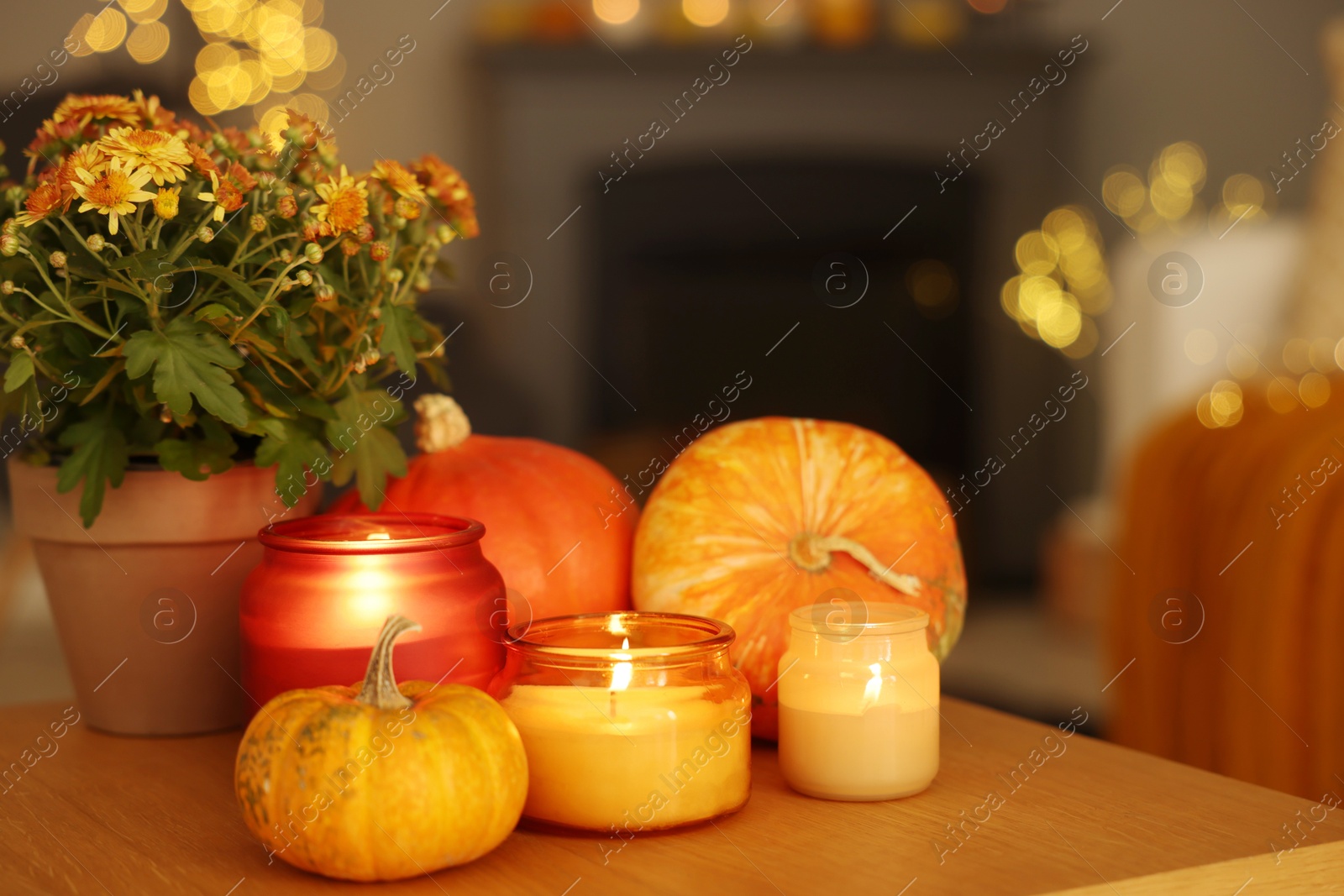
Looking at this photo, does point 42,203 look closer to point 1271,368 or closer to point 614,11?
point 1271,368

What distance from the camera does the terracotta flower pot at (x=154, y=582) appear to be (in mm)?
783

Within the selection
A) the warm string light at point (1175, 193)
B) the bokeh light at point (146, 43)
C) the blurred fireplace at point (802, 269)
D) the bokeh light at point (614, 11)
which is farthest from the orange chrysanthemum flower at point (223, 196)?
the warm string light at point (1175, 193)

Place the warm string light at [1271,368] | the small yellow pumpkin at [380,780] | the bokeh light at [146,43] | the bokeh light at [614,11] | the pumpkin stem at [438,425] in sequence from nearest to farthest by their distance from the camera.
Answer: the small yellow pumpkin at [380,780]
the pumpkin stem at [438,425]
the warm string light at [1271,368]
the bokeh light at [146,43]
the bokeh light at [614,11]

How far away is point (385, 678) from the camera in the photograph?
0.59 metres

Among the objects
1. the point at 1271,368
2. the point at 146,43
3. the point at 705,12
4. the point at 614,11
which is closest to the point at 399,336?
the point at 1271,368

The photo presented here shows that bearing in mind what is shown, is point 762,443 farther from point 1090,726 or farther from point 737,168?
point 737,168

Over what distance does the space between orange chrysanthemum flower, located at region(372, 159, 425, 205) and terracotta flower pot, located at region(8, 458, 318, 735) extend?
0.65 ft

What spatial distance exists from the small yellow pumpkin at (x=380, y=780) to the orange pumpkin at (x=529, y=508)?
226mm

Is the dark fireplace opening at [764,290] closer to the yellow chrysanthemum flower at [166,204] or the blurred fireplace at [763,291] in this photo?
the blurred fireplace at [763,291]

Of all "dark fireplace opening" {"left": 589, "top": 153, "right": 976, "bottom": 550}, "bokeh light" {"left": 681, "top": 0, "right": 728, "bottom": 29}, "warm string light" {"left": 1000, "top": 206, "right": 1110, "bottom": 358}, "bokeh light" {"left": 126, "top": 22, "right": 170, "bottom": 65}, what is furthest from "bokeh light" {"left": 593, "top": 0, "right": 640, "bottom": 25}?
"warm string light" {"left": 1000, "top": 206, "right": 1110, "bottom": 358}

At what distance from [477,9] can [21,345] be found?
297 cm

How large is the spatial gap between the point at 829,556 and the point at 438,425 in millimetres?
280

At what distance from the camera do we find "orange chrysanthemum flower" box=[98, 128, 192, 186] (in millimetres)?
646

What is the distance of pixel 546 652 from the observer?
0.64 m
